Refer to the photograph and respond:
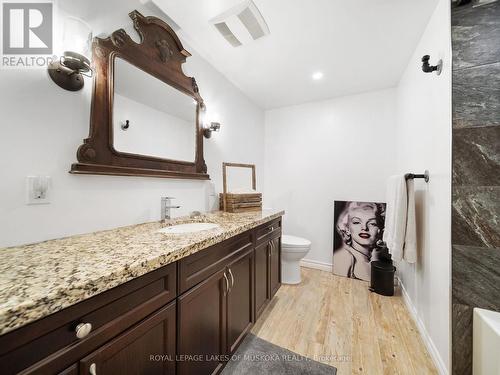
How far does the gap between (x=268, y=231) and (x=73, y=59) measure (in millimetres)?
1660

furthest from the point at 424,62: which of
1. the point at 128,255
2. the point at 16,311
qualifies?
the point at 16,311

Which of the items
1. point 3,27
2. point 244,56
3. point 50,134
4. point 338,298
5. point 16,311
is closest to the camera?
point 16,311

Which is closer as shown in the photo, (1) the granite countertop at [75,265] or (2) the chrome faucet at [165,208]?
(1) the granite countertop at [75,265]

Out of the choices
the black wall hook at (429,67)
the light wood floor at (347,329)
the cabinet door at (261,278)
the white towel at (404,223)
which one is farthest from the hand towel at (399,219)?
the cabinet door at (261,278)

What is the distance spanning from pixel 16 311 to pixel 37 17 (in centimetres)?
130

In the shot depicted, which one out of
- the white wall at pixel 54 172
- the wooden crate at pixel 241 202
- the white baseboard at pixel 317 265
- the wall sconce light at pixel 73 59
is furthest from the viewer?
the white baseboard at pixel 317 265

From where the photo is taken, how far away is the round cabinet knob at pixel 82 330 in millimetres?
550

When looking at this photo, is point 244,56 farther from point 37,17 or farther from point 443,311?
point 443,311

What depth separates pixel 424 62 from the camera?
4.41 ft

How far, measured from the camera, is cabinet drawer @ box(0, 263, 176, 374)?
46 cm

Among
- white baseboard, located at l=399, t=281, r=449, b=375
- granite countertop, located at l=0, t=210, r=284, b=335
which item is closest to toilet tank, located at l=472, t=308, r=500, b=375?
white baseboard, located at l=399, t=281, r=449, b=375

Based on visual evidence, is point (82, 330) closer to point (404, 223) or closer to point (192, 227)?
point (192, 227)

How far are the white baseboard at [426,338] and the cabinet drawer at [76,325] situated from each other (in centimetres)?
171

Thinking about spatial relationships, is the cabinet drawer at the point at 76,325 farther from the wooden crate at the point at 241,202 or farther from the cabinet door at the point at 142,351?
the wooden crate at the point at 241,202
